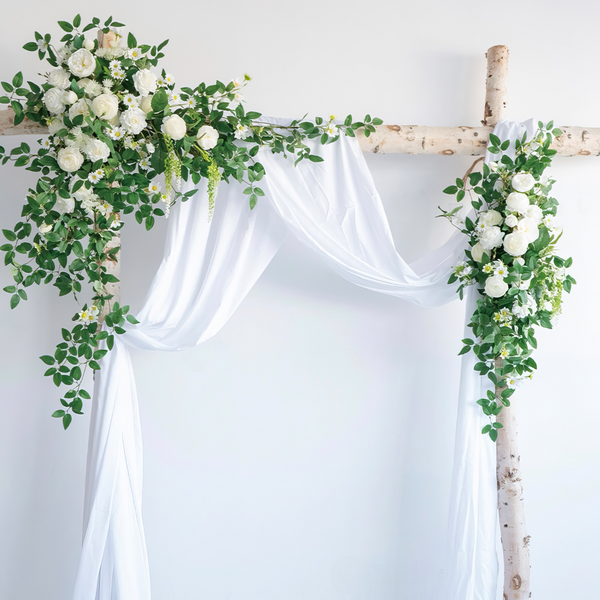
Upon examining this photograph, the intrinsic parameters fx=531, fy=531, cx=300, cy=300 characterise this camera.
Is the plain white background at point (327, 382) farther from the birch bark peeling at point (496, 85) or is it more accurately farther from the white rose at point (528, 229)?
the white rose at point (528, 229)

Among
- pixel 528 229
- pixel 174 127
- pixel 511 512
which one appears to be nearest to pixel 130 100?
pixel 174 127

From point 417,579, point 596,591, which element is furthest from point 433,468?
point 596,591

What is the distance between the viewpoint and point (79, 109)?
150 centimetres

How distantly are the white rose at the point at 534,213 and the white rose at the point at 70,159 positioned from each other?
134 cm

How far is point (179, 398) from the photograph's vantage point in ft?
6.37

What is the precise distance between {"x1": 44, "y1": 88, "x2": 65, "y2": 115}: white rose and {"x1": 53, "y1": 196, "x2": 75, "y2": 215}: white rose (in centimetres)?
25

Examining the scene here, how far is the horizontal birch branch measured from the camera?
1743 millimetres

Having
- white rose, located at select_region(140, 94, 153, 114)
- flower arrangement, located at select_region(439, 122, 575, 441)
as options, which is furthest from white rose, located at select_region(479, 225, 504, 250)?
white rose, located at select_region(140, 94, 153, 114)

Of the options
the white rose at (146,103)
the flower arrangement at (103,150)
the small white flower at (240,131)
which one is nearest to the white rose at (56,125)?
the flower arrangement at (103,150)

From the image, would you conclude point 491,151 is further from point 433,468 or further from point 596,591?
point 596,591

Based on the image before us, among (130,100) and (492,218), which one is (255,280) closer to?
(130,100)

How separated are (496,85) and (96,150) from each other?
1.34 metres

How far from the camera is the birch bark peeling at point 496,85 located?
1.84 meters

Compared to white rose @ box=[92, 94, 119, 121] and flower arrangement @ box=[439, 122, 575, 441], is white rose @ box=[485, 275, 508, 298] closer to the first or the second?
flower arrangement @ box=[439, 122, 575, 441]
